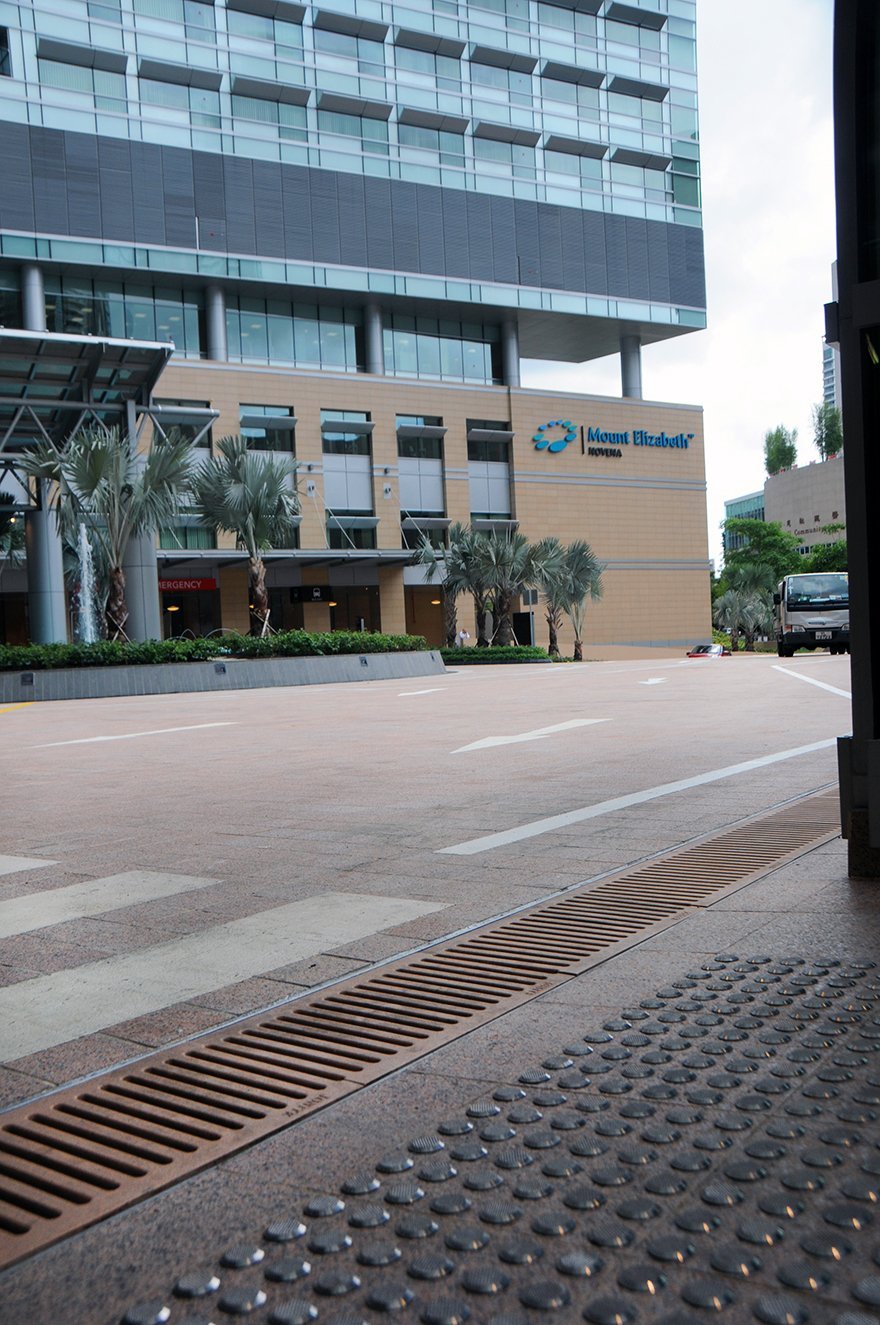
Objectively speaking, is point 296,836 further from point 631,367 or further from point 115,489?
point 631,367

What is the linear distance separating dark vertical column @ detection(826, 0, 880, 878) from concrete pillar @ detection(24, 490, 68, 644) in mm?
32608

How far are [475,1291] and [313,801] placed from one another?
6.83 meters

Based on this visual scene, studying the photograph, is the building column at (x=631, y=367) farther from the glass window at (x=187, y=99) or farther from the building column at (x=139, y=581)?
the building column at (x=139, y=581)

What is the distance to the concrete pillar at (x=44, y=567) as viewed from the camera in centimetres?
3516

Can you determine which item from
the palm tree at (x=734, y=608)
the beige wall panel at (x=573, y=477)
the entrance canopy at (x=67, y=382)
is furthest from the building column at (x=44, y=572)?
the palm tree at (x=734, y=608)

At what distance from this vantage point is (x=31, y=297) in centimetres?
5416

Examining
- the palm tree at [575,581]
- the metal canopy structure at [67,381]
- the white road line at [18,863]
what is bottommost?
the white road line at [18,863]

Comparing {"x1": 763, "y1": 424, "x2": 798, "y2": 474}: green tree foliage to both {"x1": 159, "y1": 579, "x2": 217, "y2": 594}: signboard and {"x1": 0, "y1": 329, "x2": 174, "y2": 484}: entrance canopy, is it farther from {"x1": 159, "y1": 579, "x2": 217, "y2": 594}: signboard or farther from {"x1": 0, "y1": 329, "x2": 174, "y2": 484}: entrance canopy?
{"x1": 0, "y1": 329, "x2": 174, "y2": 484}: entrance canopy

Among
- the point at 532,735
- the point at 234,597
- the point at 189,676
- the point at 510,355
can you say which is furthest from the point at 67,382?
the point at 510,355

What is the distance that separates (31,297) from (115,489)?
2936 centimetres

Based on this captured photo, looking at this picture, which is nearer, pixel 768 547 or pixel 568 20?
pixel 568 20

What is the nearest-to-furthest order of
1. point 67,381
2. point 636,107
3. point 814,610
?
1. point 67,381
2. point 814,610
3. point 636,107

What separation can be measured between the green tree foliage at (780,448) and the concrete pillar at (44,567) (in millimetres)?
140190

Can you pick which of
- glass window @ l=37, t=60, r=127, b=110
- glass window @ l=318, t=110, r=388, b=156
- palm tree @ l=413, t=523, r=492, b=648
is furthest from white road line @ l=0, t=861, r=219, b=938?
glass window @ l=318, t=110, r=388, b=156
